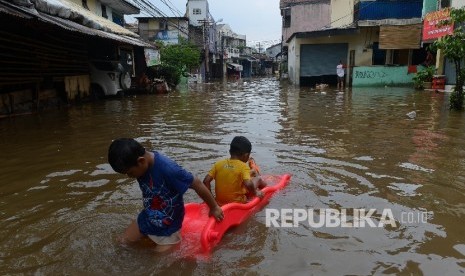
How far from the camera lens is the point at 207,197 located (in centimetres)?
309

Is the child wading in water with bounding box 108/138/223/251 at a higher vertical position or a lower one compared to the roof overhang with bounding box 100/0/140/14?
lower

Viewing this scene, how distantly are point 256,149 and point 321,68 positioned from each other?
20.2 metres

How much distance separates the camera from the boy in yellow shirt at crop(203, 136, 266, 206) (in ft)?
13.0

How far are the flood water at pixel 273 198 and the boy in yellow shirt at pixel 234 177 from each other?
0.32m

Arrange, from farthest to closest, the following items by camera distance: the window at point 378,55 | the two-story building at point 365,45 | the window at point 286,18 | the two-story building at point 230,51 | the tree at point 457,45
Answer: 1. the two-story building at point 230,51
2. the window at point 286,18
3. the window at point 378,55
4. the two-story building at point 365,45
5. the tree at point 457,45

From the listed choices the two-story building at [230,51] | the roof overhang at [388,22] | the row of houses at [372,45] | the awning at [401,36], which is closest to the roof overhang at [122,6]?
the row of houses at [372,45]

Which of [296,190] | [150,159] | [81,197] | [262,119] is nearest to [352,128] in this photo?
[262,119]

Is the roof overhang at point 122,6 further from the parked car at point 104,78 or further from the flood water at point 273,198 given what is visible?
the flood water at point 273,198

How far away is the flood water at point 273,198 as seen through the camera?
10.0 feet

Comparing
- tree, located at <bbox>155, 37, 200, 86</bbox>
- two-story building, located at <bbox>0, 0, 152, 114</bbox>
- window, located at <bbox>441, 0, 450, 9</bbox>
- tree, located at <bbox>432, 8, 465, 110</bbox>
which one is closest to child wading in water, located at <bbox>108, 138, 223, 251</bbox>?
two-story building, located at <bbox>0, 0, 152, 114</bbox>

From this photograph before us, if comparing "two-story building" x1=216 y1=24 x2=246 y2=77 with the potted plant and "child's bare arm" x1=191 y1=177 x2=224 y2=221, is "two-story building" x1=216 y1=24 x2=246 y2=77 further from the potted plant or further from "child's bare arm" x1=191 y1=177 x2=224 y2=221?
"child's bare arm" x1=191 y1=177 x2=224 y2=221

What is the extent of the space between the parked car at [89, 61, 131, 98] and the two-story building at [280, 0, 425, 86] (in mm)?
12456

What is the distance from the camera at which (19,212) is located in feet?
13.3

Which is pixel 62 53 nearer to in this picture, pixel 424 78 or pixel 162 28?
pixel 424 78
